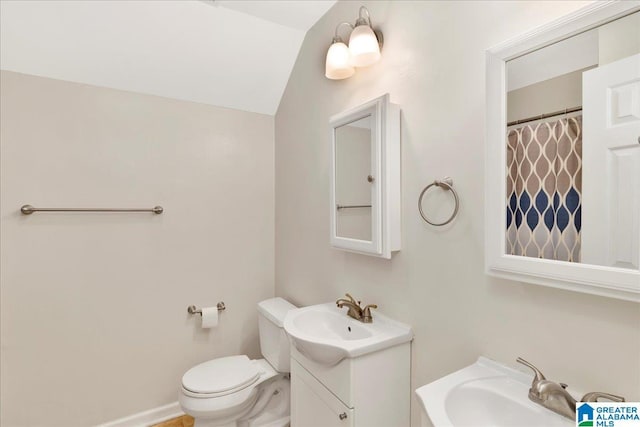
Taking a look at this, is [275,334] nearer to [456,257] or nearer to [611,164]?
[456,257]

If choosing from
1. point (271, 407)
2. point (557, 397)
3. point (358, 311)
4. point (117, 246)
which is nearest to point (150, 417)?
point (271, 407)

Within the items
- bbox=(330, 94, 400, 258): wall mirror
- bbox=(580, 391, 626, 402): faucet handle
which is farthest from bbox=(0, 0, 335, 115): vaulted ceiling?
bbox=(580, 391, 626, 402): faucet handle

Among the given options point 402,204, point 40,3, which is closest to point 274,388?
point 402,204

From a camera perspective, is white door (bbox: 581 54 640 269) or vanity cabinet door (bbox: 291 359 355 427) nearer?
white door (bbox: 581 54 640 269)

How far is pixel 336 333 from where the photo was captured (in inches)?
58.1

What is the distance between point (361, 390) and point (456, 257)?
1.97ft

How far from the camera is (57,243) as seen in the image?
1.74 metres

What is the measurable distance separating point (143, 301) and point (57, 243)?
578 mm

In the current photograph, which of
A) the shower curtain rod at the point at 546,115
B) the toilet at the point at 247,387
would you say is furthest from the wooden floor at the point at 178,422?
the shower curtain rod at the point at 546,115

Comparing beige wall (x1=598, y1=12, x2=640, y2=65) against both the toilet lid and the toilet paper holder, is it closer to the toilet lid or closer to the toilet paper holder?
the toilet lid

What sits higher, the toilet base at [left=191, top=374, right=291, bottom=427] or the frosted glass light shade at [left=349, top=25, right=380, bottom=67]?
the frosted glass light shade at [left=349, top=25, right=380, bottom=67]

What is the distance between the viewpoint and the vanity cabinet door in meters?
1.15

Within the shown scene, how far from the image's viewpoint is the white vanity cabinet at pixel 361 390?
1.12m

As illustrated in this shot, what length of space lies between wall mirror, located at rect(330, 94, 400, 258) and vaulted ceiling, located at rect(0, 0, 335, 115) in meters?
0.86
